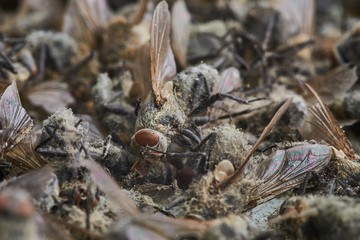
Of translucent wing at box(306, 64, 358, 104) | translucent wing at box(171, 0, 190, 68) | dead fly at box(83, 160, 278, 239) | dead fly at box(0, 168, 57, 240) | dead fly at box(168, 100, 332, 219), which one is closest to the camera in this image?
dead fly at box(0, 168, 57, 240)

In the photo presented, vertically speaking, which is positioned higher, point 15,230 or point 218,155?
point 15,230

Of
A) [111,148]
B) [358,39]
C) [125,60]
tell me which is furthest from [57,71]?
[358,39]

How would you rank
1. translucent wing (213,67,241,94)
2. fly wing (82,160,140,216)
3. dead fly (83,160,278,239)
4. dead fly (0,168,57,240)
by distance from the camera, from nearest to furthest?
dead fly (0,168,57,240)
dead fly (83,160,278,239)
fly wing (82,160,140,216)
translucent wing (213,67,241,94)

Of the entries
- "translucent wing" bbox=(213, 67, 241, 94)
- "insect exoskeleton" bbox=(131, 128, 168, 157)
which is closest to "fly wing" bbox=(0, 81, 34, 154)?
"insect exoskeleton" bbox=(131, 128, 168, 157)

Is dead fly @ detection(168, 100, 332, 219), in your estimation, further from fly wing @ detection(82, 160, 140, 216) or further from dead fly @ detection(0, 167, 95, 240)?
dead fly @ detection(0, 167, 95, 240)

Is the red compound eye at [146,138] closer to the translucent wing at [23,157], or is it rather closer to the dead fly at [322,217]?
the translucent wing at [23,157]

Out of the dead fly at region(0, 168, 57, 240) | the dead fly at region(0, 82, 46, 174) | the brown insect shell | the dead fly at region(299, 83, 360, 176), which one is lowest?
the dead fly at region(299, 83, 360, 176)

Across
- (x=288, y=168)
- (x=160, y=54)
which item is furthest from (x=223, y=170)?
(x=160, y=54)

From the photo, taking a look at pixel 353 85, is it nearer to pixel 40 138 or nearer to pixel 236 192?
pixel 236 192

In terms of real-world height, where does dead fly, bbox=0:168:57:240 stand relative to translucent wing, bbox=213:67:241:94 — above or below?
above
